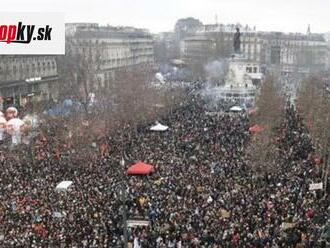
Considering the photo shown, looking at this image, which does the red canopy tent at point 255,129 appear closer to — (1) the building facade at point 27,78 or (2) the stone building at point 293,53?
(1) the building facade at point 27,78

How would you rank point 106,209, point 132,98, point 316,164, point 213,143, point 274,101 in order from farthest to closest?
1. point 132,98
2. point 274,101
3. point 213,143
4. point 316,164
5. point 106,209

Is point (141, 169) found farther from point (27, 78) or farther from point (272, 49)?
point (272, 49)

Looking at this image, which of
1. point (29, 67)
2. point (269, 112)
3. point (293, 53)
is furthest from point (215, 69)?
point (269, 112)

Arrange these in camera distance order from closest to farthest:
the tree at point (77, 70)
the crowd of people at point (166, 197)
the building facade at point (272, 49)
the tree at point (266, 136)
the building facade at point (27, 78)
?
the crowd of people at point (166, 197)
the tree at point (266, 136)
the building facade at point (27, 78)
the tree at point (77, 70)
the building facade at point (272, 49)

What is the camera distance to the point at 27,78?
6906cm

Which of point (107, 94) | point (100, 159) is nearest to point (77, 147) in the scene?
point (100, 159)

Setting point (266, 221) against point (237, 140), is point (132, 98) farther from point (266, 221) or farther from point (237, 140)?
point (266, 221)

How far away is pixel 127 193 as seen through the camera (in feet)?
87.8

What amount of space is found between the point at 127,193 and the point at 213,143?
11.4 metres

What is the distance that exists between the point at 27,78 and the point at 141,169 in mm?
41817

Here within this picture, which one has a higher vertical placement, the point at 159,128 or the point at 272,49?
the point at 272,49

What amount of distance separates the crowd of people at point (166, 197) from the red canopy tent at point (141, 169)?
1.05ft

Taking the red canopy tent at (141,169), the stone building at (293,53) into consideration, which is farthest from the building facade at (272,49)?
the red canopy tent at (141,169)

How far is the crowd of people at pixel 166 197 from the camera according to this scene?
21.8 meters
